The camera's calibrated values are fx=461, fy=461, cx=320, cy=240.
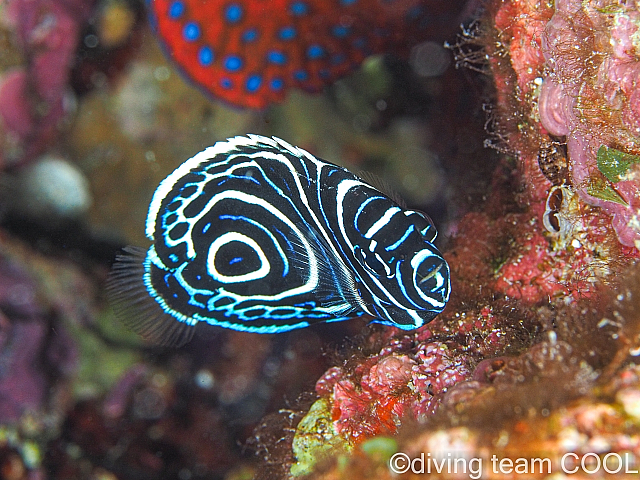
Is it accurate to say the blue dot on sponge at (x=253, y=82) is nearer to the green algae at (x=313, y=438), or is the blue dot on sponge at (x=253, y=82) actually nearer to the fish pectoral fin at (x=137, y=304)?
the fish pectoral fin at (x=137, y=304)

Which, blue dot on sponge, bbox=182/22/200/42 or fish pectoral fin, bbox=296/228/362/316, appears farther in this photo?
blue dot on sponge, bbox=182/22/200/42

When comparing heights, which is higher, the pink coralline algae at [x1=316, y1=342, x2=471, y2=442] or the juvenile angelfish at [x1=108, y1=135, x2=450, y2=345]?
the juvenile angelfish at [x1=108, y1=135, x2=450, y2=345]

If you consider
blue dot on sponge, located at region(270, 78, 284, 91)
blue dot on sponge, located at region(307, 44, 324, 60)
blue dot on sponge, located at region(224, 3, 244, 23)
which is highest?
blue dot on sponge, located at region(224, 3, 244, 23)

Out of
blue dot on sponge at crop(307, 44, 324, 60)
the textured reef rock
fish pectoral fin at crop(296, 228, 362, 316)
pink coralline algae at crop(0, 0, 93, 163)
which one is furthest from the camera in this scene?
blue dot on sponge at crop(307, 44, 324, 60)

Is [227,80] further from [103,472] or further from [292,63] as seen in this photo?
[103,472]

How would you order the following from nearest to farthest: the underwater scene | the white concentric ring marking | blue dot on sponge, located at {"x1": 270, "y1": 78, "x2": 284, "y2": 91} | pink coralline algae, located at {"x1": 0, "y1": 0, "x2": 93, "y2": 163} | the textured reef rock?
1. the textured reef rock
2. the underwater scene
3. the white concentric ring marking
4. pink coralline algae, located at {"x1": 0, "y1": 0, "x2": 93, "y2": 163}
5. blue dot on sponge, located at {"x1": 270, "y1": 78, "x2": 284, "y2": 91}

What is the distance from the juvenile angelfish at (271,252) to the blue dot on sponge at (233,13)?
2959 mm

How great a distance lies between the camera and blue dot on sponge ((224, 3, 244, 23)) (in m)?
4.87

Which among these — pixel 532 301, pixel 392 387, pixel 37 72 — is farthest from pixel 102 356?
pixel 532 301

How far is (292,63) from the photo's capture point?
5.41 m

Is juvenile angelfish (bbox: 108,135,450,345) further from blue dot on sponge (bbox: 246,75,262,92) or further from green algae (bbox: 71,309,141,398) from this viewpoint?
blue dot on sponge (bbox: 246,75,262,92)

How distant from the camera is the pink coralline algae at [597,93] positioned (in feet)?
7.52

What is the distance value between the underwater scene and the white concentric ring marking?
0.01 meters

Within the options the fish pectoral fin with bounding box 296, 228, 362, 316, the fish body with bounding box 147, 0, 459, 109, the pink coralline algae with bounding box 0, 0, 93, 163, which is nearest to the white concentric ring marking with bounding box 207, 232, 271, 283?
the fish pectoral fin with bounding box 296, 228, 362, 316
